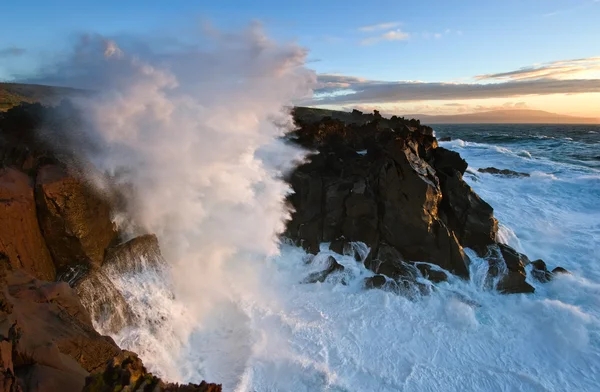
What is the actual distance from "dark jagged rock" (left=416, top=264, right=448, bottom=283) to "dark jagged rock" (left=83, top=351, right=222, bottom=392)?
8.56 m

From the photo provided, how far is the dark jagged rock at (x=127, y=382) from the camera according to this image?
3.68 meters

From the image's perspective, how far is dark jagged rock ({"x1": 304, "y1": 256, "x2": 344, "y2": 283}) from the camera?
11282 millimetres

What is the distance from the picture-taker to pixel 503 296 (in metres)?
10.8

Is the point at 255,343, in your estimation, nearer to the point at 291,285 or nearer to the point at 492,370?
the point at 291,285

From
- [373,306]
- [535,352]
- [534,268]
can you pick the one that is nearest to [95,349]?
[373,306]

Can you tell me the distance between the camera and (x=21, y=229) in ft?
24.0

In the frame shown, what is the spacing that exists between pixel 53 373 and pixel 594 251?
16189 millimetres

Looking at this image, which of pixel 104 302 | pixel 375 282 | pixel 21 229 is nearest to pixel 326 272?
pixel 375 282

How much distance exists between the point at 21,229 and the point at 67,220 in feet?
2.88

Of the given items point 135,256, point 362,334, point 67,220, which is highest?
point 67,220

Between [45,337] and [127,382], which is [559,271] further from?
[45,337]

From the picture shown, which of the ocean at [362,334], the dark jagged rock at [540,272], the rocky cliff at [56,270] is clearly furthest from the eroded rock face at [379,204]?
the rocky cliff at [56,270]

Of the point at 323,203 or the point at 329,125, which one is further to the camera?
the point at 329,125

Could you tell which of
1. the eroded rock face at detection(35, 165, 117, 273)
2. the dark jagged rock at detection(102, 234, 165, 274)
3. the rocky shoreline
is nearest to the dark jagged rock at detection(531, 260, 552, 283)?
the rocky shoreline
